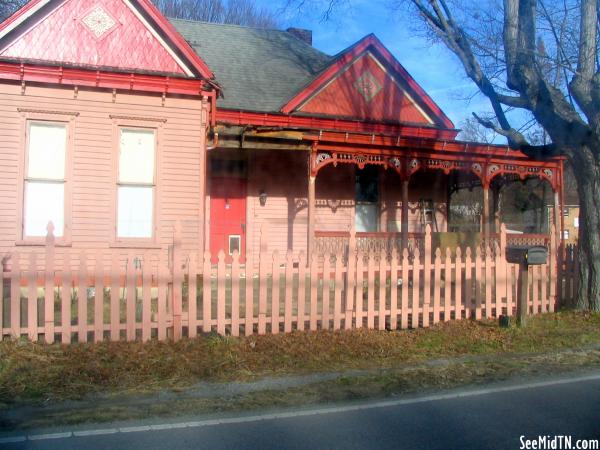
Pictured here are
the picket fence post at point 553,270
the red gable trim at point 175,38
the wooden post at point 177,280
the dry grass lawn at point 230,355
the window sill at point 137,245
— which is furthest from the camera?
the red gable trim at point 175,38

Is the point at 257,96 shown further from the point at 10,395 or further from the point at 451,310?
the point at 10,395

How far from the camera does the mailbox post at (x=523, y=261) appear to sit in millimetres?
8570

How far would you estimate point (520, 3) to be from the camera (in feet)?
34.0

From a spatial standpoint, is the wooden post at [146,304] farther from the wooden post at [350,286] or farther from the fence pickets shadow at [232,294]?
the wooden post at [350,286]

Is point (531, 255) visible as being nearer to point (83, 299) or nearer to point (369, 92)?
point (83, 299)

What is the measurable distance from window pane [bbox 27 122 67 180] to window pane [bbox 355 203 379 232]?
8.01 metres

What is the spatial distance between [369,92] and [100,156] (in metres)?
8.42

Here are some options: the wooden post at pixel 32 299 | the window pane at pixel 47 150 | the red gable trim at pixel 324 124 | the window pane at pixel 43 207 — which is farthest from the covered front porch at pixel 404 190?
the wooden post at pixel 32 299

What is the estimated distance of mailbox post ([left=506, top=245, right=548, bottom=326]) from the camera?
857 cm

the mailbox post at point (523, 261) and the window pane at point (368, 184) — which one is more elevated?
the window pane at point (368, 184)

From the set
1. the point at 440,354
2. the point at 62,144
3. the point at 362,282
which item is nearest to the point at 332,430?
the point at 440,354

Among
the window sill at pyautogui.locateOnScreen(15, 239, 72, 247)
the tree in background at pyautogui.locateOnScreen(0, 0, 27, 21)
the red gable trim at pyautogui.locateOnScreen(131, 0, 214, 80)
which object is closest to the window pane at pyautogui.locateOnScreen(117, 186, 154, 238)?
the window sill at pyautogui.locateOnScreen(15, 239, 72, 247)

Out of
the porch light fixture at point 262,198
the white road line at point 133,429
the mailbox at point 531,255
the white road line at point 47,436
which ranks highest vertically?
the porch light fixture at point 262,198

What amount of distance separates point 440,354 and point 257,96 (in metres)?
9.99
